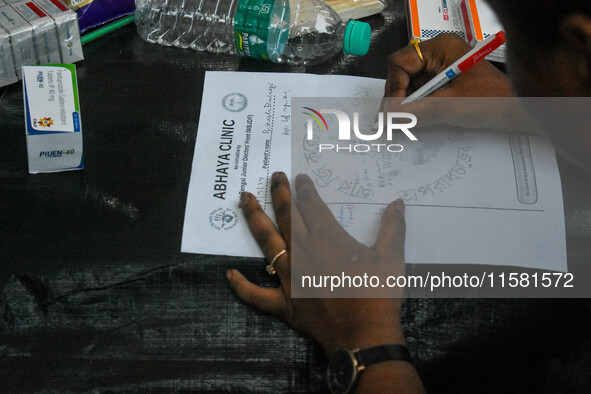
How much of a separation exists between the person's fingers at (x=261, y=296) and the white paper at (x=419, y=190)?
4 cm

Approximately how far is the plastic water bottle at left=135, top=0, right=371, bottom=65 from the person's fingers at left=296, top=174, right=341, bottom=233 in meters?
0.27

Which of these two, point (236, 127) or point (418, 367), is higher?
point (236, 127)

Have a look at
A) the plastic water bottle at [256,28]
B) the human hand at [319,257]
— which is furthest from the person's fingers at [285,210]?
the plastic water bottle at [256,28]

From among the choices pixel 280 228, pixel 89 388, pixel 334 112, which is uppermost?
pixel 334 112

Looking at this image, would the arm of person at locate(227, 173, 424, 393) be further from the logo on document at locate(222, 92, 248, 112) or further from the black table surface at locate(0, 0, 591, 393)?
the logo on document at locate(222, 92, 248, 112)

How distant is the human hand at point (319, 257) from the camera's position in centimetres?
64

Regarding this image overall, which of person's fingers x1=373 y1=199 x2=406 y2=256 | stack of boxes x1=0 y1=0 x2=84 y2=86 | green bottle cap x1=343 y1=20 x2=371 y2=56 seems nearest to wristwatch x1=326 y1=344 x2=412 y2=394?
person's fingers x1=373 y1=199 x2=406 y2=256

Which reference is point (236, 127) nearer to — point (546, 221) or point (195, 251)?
point (195, 251)

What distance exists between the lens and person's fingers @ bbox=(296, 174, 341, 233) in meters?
0.71

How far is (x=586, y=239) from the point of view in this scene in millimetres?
728

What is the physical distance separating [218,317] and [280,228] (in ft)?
0.43

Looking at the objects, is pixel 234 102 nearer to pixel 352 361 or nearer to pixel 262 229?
pixel 262 229

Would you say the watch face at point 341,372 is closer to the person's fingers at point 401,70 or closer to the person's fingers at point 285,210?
the person's fingers at point 285,210

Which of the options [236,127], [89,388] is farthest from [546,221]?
[89,388]
